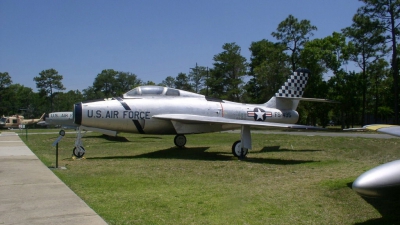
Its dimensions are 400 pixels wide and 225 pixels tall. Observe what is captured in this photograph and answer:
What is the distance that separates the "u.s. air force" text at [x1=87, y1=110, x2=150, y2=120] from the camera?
12062 mm

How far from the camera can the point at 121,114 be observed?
40.7 feet

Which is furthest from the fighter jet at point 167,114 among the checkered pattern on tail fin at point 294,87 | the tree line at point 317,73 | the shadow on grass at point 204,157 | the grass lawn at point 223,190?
the tree line at point 317,73

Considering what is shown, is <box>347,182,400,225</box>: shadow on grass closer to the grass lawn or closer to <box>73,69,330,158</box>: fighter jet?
the grass lawn

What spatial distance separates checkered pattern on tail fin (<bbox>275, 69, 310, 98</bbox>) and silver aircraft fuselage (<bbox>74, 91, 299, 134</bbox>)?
1677mm

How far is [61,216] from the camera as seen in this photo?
4953 mm

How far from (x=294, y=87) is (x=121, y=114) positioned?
24.5 ft

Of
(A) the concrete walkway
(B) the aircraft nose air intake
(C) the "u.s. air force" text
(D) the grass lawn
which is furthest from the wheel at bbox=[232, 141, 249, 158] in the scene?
(A) the concrete walkway

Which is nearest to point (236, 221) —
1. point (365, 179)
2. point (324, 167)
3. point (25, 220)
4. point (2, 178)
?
point (365, 179)

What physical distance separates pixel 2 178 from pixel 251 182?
5.72 metres

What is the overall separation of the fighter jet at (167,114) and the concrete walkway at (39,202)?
3.67 metres

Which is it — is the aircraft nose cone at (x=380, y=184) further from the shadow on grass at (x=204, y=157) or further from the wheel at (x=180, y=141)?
the wheel at (x=180, y=141)

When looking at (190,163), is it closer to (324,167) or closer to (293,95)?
(324,167)

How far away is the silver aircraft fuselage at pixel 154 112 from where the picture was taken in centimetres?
1215

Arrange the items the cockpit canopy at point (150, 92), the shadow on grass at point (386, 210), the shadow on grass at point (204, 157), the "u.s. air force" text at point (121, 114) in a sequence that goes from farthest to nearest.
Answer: the cockpit canopy at point (150, 92), the "u.s. air force" text at point (121, 114), the shadow on grass at point (204, 157), the shadow on grass at point (386, 210)
